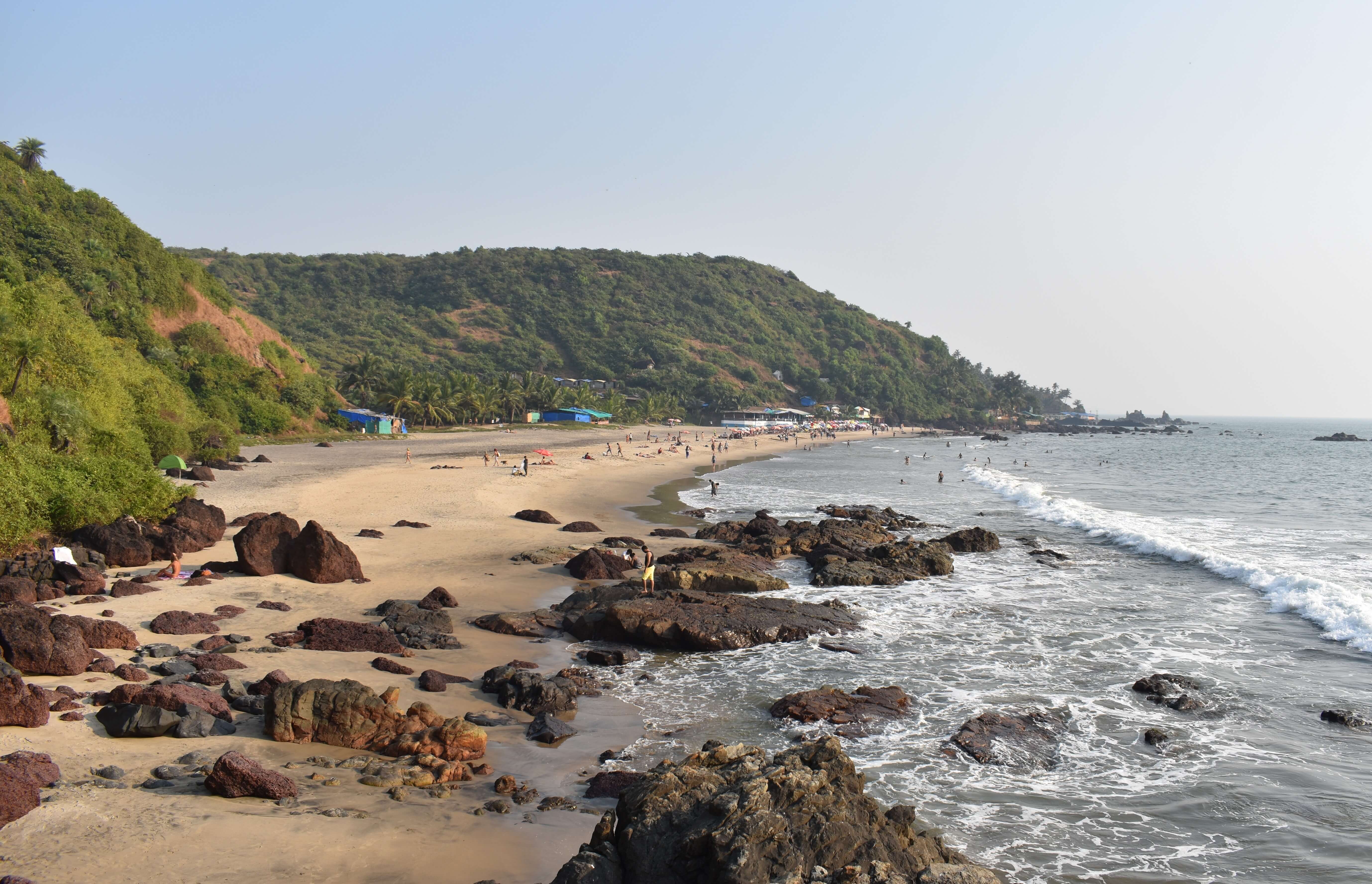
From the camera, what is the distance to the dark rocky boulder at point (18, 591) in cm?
1436

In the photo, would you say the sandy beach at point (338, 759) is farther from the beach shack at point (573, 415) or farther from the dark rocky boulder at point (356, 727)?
the beach shack at point (573, 415)

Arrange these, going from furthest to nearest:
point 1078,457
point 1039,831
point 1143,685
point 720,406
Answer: point 720,406 < point 1078,457 < point 1143,685 < point 1039,831

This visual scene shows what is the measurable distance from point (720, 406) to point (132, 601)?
122096 mm

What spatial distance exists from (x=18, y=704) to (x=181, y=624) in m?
4.71

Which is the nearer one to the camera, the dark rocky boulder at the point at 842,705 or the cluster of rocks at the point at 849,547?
the dark rocky boulder at the point at 842,705

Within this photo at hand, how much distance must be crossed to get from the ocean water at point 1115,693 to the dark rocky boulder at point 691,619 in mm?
512

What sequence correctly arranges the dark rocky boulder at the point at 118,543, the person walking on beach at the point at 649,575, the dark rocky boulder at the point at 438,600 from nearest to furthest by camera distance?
the dark rocky boulder at the point at 438,600
the dark rocky boulder at the point at 118,543
the person walking on beach at the point at 649,575

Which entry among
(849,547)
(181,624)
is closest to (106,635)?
(181,624)

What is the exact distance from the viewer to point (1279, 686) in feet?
47.5

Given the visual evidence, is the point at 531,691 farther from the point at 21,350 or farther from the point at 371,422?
the point at 371,422

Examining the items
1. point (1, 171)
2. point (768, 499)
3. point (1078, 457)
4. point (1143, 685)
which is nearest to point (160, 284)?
point (1, 171)

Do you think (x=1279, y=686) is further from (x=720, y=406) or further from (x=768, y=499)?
(x=720, y=406)

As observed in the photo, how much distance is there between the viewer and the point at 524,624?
16.5 meters

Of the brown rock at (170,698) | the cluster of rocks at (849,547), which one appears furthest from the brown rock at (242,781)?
the cluster of rocks at (849,547)
